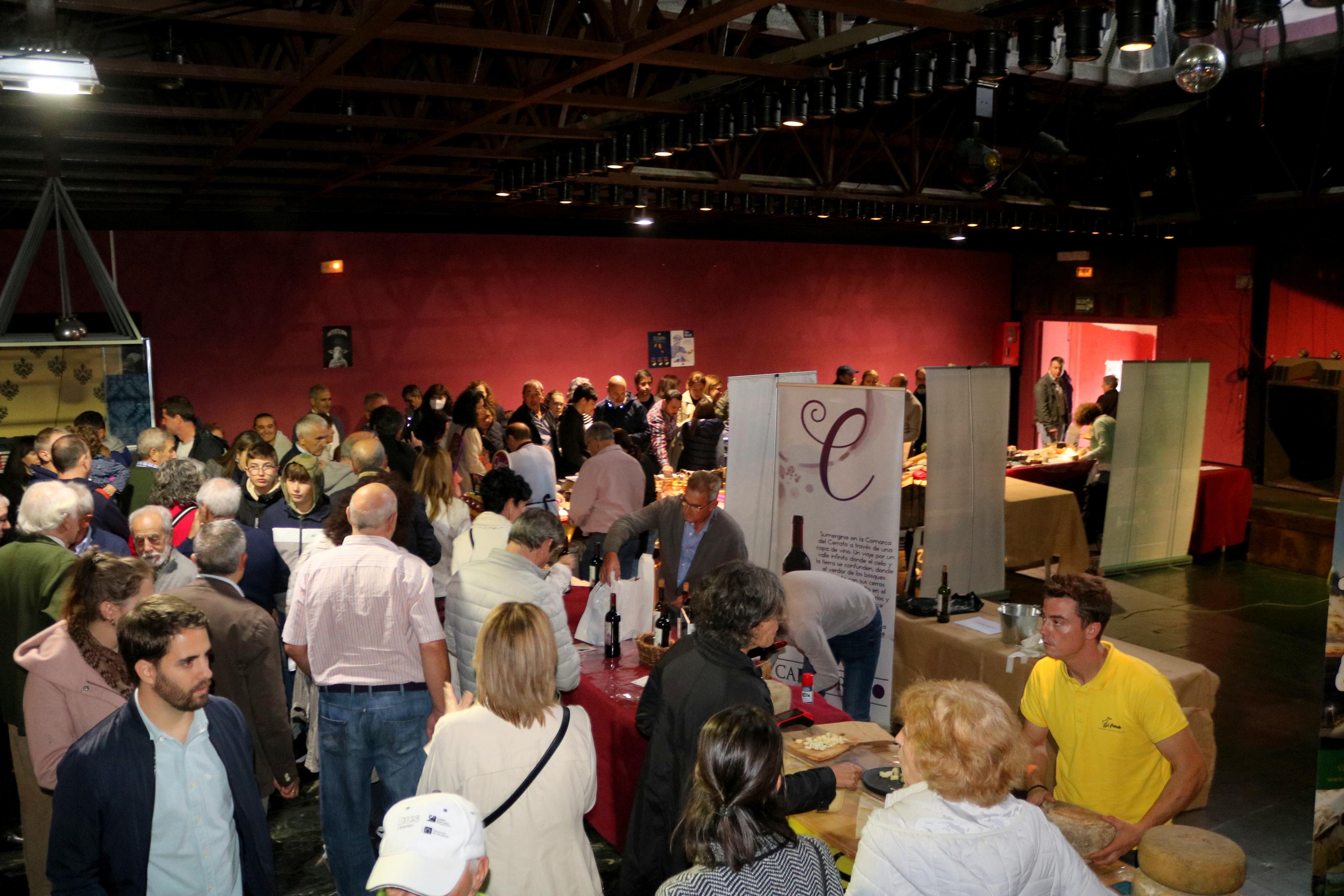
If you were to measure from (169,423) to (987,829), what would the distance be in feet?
20.7

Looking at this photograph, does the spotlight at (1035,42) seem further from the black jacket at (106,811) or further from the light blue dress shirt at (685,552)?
the black jacket at (106,811)

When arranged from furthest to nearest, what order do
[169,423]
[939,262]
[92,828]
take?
[939,262]
[169,423]
[92,828]

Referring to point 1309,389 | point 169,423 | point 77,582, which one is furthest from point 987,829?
point 1309,389

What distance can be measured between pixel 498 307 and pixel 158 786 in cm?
1031

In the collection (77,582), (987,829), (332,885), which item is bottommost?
(332,885)

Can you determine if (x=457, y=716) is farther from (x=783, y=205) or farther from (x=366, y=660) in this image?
(x=783, y=205)

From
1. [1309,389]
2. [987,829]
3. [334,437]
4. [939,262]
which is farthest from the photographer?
[939,262]

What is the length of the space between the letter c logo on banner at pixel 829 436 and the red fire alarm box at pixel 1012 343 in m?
11.3

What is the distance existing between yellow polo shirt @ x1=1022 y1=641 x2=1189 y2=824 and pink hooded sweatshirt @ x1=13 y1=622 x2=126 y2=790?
279cm

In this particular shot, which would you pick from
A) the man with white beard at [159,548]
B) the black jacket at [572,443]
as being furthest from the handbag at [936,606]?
the black jacket at [572,443]

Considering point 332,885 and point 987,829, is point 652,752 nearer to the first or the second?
point 987,829

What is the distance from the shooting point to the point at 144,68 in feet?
14.9

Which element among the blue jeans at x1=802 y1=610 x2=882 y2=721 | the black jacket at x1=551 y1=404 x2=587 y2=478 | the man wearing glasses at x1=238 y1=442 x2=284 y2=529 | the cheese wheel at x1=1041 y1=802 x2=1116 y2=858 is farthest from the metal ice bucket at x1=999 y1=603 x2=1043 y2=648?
the black jacket at x1=551 y1=404 x2=587 y2=478

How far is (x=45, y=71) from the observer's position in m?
3.41
